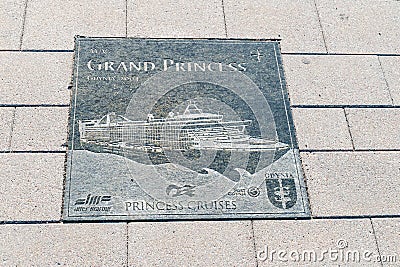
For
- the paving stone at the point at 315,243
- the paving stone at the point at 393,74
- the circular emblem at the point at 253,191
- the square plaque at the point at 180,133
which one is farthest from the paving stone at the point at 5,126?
the paving stone at the point at 393,74

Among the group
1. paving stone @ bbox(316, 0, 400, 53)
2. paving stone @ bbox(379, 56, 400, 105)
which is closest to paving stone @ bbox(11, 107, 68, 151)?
paving stone @ bbox(316, 0, 400, 53)

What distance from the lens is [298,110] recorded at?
489cm

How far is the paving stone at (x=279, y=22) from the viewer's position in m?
5.39

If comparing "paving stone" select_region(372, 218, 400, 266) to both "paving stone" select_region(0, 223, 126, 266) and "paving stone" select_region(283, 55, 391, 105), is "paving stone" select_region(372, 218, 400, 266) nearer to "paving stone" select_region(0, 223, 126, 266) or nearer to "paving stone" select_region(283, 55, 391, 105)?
"paving stone" select_region(283, 55, 391, 105)

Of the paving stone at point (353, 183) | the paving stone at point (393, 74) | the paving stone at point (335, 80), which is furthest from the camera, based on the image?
the paving stone at point (393, 74)

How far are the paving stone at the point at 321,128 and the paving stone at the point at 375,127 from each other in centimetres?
9

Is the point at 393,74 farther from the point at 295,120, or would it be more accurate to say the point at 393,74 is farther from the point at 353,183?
the point at 353,183

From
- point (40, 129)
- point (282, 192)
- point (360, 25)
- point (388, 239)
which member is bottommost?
point (388, 239)

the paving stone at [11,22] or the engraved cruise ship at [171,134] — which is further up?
the paving stone at [11,22]

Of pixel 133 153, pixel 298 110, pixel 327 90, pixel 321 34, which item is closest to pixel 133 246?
pixel 133 153

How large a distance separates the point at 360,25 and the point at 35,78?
326cm

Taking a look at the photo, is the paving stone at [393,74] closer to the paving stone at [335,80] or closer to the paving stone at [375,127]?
the paving stone at [335,80]

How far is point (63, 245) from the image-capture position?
13.0ft

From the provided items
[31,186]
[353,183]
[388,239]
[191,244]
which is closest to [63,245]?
[31,186]
